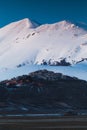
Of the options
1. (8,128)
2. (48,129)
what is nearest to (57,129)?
(48,129)

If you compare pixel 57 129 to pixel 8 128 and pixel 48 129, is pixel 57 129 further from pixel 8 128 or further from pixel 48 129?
pixel 8 128

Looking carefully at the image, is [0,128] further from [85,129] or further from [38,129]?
[85,129]

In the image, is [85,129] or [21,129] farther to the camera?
[21,129]

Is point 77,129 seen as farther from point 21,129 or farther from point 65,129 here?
point 21,129

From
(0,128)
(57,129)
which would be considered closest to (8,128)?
(0,128)

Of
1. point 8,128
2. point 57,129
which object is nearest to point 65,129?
point 57,129

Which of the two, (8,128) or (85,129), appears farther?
(8,128)
